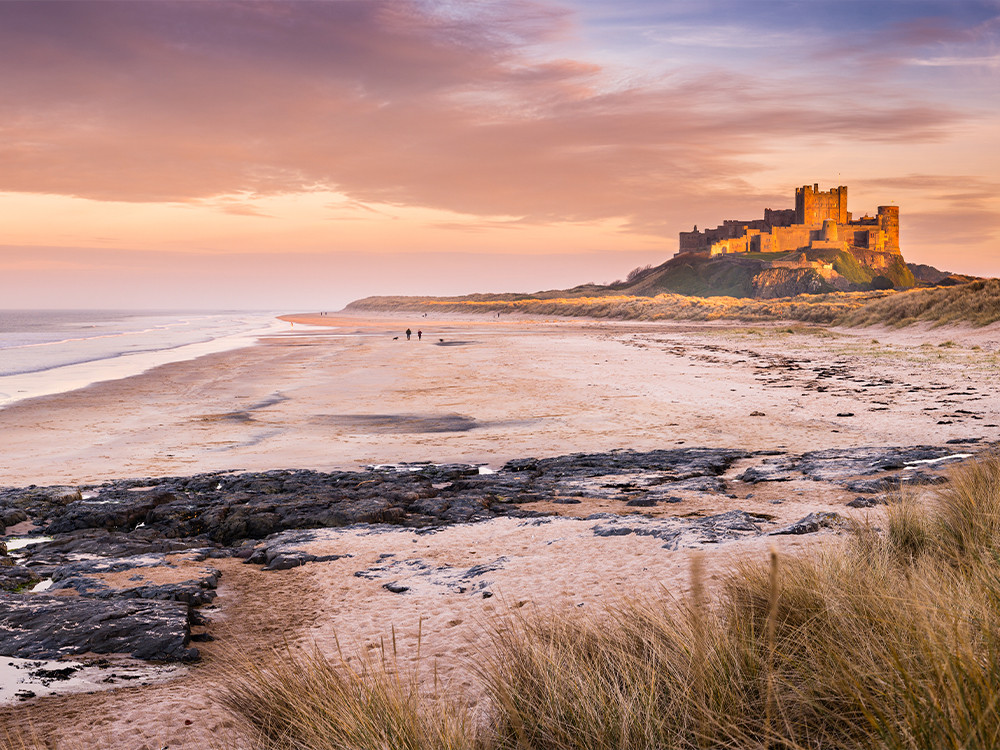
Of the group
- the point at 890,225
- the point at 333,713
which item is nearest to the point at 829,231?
the point at 890,225

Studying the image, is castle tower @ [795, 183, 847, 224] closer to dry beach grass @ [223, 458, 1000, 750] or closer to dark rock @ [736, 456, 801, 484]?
dark rock @ [736, 456, 801, 484]

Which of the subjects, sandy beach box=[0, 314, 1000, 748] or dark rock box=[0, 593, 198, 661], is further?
sandy beach box=[0, 314, 1000, 748]

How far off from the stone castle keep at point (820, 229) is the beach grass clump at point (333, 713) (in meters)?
158

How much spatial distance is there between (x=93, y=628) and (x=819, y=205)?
169 m

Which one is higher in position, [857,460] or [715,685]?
[715,685]

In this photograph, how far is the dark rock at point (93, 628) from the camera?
413cm

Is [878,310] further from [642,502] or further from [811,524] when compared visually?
[811,524]

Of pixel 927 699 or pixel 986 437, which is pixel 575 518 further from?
pixel 986 437

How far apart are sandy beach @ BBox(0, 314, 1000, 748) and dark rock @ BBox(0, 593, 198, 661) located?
261mm

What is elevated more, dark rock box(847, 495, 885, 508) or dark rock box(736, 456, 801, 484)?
dark rock box(847, 495, 885, 508)

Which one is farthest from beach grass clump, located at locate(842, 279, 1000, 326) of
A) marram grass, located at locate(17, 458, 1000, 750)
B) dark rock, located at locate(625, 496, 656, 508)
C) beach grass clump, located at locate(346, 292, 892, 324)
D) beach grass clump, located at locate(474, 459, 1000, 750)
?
marram grass, located at locate(17, 458, 1000, 750)

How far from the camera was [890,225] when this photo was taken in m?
154

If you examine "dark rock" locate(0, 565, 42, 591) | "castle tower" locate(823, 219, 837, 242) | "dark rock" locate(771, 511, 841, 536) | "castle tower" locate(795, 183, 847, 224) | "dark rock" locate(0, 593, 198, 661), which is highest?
"castle tower" locate(795, 183, 847, 224)

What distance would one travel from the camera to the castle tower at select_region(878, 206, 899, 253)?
153 m
